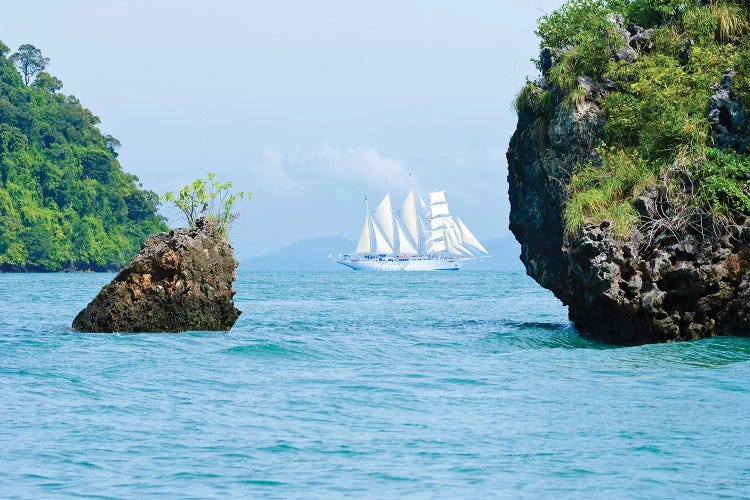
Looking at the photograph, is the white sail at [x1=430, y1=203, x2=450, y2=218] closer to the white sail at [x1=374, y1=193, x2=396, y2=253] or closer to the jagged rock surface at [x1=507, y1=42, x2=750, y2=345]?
the white sail at [x1=374, y1=193, x2=396, y2=253]

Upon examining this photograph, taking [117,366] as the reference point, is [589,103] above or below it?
above

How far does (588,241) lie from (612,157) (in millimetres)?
2883

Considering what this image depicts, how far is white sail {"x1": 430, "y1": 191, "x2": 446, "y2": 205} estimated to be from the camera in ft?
438

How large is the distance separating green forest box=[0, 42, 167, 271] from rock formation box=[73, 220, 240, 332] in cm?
8822

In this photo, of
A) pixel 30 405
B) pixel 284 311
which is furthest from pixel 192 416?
pixel 284 311

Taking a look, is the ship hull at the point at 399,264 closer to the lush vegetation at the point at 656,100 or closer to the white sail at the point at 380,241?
the white sail at the point at 380,241

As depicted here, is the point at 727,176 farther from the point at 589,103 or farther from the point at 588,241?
the point at 589,103

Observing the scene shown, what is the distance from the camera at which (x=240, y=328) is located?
23219mm

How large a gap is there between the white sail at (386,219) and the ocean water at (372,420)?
384 feet

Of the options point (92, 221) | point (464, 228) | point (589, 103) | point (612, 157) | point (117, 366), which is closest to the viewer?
point (117, 366)

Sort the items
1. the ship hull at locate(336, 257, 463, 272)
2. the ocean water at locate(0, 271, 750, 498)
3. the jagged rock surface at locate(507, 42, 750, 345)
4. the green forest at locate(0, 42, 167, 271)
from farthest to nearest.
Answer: the ship hull at locate(336, 257, 463, 272), the green forest at locate(0, 42, 167, 271), the jagged rock surface at locate(507, 42, 750, 345), the ocean water at locate(0, 271, 750, 498)

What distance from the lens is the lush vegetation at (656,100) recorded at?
1568cm

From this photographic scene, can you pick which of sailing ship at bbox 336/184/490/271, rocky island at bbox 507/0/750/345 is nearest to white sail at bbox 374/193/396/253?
sailing ship at bbox 336/184/490/271

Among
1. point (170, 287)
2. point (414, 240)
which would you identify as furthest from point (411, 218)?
point (170, 287)
